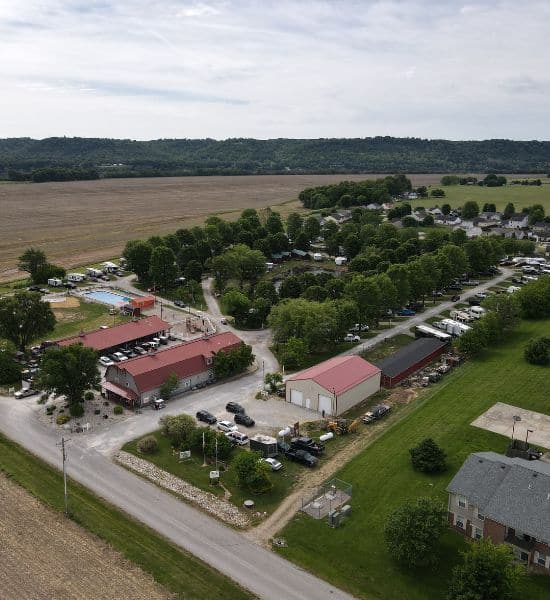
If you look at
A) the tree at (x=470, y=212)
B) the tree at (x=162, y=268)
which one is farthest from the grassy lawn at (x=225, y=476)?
the tree at (x=470, y=212)

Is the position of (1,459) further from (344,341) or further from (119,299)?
(119,299)

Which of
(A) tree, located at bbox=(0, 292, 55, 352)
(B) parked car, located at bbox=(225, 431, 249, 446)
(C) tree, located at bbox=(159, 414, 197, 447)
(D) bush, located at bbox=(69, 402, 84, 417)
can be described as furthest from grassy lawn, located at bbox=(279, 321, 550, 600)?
(A) tree, located at bbox=(0, 292, 55, 352)

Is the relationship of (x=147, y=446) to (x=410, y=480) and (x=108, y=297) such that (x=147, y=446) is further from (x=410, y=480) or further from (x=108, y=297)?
(x=108, y=297)

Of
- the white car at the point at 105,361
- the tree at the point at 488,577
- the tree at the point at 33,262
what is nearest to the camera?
the tree at the point at 488,577

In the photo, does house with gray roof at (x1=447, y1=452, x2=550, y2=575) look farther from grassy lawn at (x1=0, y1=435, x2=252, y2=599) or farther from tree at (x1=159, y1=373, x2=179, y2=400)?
tree at (x1=159, y1=373, x2=179, y2=400)

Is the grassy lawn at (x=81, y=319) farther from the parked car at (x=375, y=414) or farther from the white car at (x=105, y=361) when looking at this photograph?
the parked car at (x=375, y=414)

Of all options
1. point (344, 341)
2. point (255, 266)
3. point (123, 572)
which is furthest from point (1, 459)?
point (255, 266)
